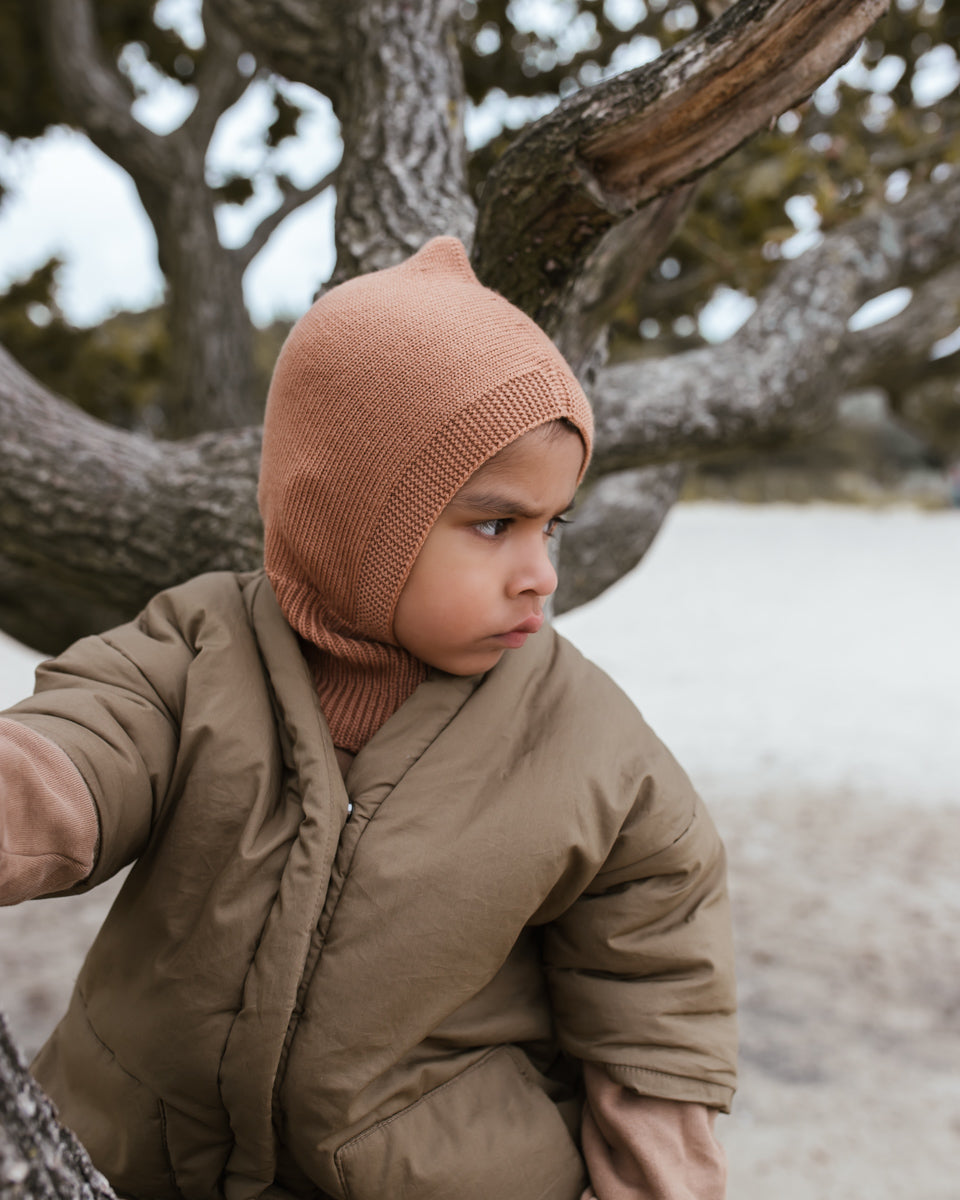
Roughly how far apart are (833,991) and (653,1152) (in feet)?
7.43

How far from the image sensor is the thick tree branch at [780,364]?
105 inches

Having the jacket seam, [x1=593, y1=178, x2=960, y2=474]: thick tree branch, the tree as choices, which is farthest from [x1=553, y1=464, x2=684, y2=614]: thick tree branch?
the jacket seam

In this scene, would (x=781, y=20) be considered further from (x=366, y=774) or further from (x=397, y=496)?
(x=366, y=774)

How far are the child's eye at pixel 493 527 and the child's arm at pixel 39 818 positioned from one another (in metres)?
0.58

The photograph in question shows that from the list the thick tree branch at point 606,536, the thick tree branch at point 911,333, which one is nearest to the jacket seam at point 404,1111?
the thick tree branch at point 606,536

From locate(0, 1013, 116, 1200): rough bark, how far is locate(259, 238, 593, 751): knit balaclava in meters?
0.62

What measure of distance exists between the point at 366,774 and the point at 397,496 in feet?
1.19

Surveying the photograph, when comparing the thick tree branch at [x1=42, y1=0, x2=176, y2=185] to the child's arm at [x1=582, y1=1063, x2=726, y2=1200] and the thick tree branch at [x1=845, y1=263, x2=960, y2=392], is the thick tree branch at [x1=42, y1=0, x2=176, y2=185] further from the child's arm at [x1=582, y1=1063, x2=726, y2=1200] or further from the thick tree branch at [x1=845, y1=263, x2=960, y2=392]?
the child's arm at [x1=582, y1=1063, x2=726, y2=1200]

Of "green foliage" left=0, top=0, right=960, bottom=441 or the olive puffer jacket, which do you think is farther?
"green foliage" left=0, top=0, right=960, bottom=441

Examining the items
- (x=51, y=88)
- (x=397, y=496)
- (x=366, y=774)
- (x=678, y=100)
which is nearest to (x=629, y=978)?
(x=366, y=774)

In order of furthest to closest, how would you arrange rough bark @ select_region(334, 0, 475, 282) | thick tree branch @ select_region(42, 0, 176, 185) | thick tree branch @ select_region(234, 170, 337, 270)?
thick tree branch @ select_region(234, 170, 337, 270) → thick tree branch @ select_region(42, 0, 176, 185) → rough bark @ select_region(334, 0, 475, 282)

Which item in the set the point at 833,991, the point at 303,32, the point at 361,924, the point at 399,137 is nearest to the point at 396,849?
the point at 361,924

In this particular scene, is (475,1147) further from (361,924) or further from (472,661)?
(472,661)

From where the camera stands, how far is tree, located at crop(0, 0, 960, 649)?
1654 millimetres
